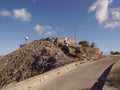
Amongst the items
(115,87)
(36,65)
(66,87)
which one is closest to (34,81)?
(66,87)

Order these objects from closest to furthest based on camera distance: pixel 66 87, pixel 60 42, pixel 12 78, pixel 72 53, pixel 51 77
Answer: pixel 66 87 < pixel 51 77 < pixel 12 78 < pixel 72 53 < pixel 60 42

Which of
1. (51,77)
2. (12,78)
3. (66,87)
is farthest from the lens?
(12,78)

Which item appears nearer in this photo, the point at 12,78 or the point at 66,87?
the point at 66,87

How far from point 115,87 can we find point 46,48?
29298mm

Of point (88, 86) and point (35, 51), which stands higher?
point (35, 51)

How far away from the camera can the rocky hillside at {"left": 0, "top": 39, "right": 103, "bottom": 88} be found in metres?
32.1

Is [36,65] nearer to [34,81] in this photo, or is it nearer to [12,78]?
[12,78]

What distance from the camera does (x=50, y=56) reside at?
35906 mm

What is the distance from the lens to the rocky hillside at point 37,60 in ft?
105

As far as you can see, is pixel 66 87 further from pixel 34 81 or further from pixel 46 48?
pixel 46 48

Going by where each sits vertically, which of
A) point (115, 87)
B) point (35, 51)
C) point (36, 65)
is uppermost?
point (35, 51)

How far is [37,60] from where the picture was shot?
35.9 meters

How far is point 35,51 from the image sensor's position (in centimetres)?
3994

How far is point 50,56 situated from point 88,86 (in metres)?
24.4
